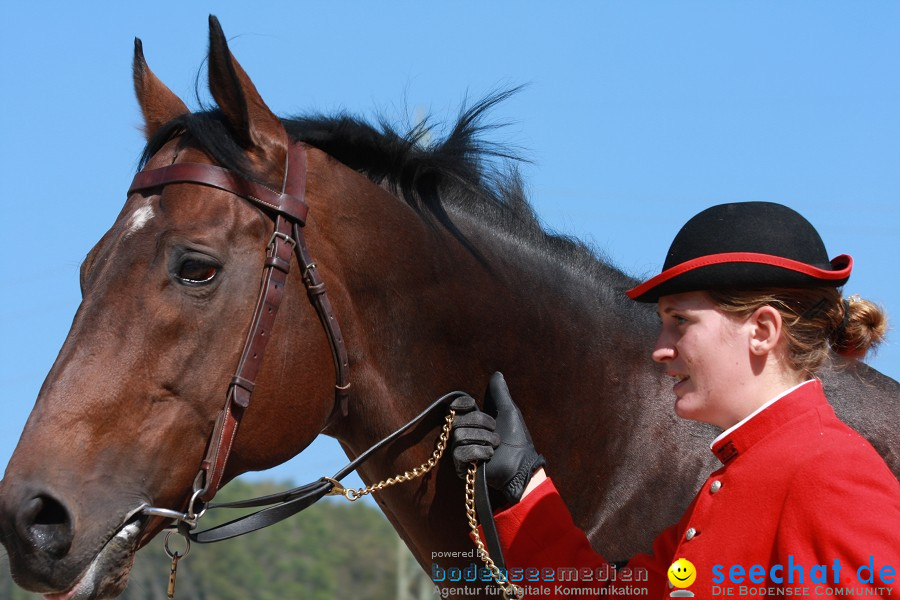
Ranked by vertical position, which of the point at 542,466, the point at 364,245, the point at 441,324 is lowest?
the point at 542,466

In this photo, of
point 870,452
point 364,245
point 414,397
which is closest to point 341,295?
point 364,245

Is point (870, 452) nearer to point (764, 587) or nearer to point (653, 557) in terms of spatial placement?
point (764, 587)

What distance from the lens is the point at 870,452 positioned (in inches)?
85.8

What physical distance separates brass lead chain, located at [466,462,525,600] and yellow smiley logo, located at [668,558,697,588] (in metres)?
0.84

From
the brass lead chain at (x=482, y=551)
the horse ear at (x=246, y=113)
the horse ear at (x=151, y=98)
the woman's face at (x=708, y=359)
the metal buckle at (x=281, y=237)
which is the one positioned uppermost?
the horse ear at (x=151, y=98)

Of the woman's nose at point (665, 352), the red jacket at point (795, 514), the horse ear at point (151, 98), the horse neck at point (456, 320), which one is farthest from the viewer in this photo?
the horse ear at point (151, 98)

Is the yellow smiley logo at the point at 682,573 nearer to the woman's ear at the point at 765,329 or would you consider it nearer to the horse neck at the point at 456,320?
the woman's ear at the point at 765,329

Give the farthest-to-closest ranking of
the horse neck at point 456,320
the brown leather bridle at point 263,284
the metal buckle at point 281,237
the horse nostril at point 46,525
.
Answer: the horse neck at point 456,320, the metal buckle at point 281,237, the brown leather bridle at point 263,284, the horse nostril at point 46,525

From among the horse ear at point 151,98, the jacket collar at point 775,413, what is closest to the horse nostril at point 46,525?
the horse ear at point 151,98

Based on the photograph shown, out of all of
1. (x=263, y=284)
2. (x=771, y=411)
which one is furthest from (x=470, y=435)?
(x=771, y=411)

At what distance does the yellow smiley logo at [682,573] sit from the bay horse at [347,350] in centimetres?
83

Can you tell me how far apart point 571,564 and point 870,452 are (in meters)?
1.14

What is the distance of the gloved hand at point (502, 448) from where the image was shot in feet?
A: 10.4

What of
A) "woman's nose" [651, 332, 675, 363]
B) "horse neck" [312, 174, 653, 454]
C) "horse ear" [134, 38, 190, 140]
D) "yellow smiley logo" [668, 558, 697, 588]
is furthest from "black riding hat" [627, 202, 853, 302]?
"horse ear" [134, 38, 190, 140]
